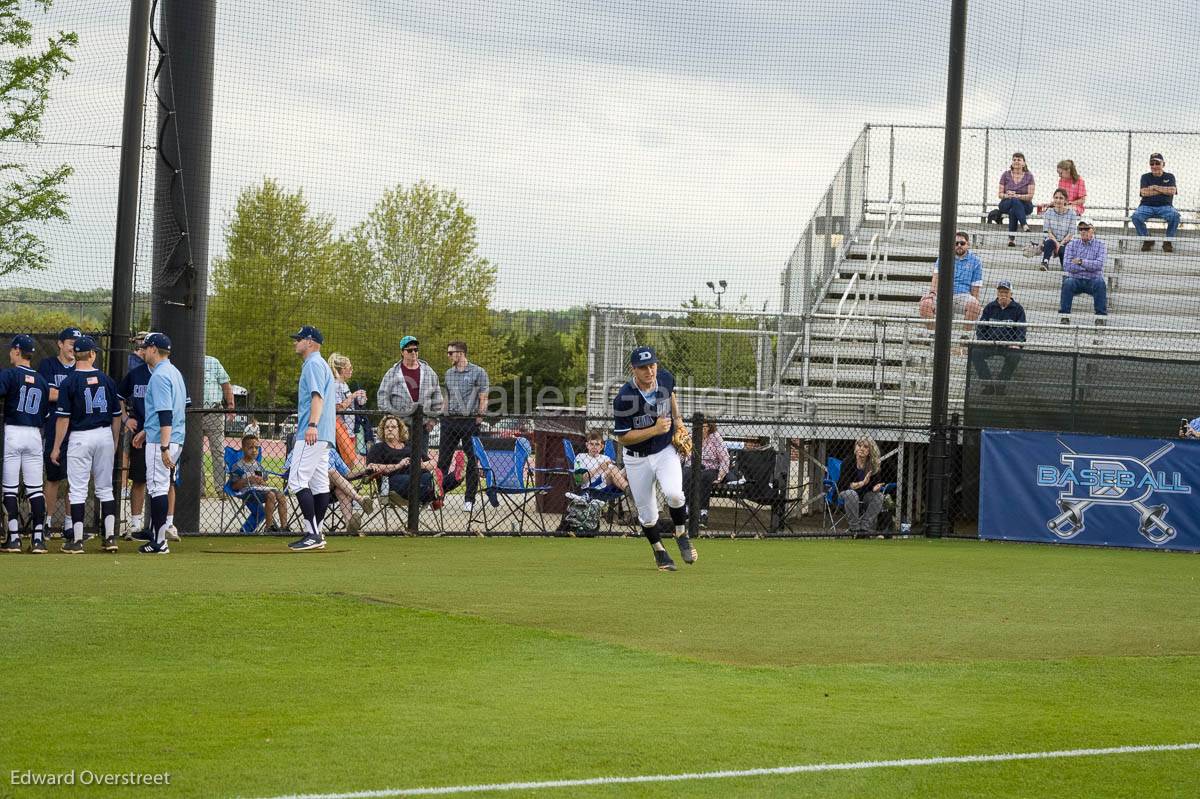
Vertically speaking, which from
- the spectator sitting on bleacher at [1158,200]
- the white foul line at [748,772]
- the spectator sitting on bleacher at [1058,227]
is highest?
the spectator sitting on bleacher at [1158,200]

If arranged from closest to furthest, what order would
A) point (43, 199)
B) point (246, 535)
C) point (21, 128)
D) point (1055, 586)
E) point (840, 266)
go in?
1. point (1055, 586)
2. point (246, 535)
3. point (43, 199)
4. point (21, 128)
5. point (840, 266)

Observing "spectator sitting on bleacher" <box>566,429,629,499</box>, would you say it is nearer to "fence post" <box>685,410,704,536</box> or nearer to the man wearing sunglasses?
"fence post" <box>685,410,704,536</box>

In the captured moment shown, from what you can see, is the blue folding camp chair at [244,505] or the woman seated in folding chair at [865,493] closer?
the blue folding camp chair at [244,505]

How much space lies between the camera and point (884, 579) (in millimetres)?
11680

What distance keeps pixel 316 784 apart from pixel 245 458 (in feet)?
38.0

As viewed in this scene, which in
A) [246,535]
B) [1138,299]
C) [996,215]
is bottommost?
[246,535]

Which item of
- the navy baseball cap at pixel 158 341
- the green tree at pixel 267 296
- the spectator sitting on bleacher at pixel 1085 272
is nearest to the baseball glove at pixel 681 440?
the navy baseball cap at pixel 158 341

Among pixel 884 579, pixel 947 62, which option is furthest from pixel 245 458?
pixel 947 62

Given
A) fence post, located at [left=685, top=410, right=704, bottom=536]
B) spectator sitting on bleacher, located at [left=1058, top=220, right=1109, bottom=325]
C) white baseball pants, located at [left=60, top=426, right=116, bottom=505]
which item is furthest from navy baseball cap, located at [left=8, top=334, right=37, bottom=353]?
spectator sitting on bleacher, located at [left=1058, top=220, right=1109, bottom=325]

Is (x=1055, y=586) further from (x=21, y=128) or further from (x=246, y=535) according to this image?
(x=21, y=128)

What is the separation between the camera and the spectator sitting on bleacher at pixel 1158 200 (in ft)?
81.9

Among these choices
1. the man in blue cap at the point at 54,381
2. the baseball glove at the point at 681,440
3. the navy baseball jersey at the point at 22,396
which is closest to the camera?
the baseball glove at the point at 681,440

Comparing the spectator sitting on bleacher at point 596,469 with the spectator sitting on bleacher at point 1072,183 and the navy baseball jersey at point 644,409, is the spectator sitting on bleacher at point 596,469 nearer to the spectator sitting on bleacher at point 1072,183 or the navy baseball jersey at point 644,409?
the navy baseball jersey at point 644,409

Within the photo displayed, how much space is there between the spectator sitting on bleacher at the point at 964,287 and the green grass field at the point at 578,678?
9.86 meters
